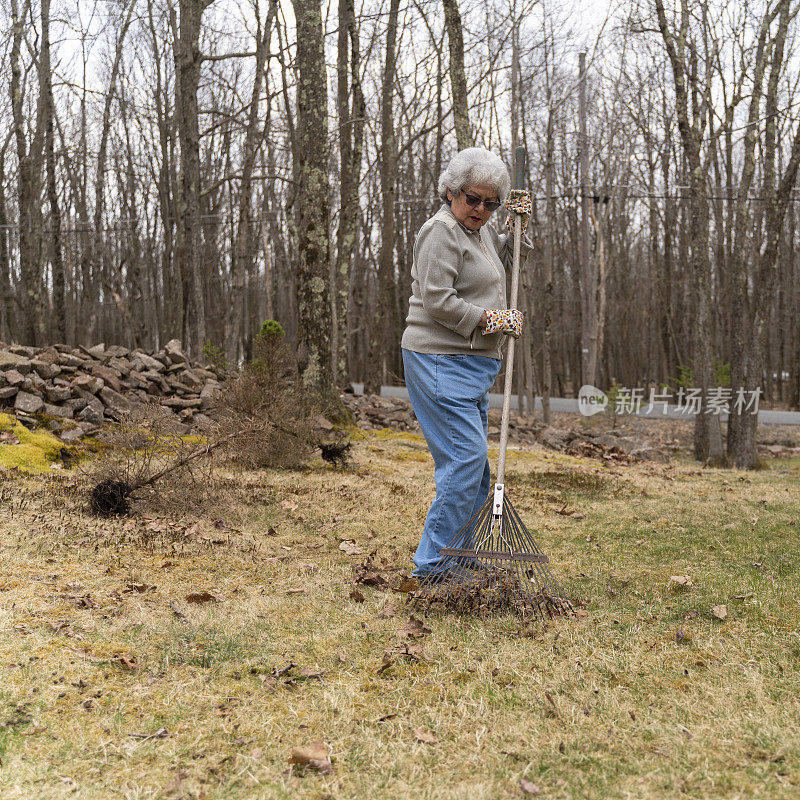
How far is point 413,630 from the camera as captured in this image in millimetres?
3342

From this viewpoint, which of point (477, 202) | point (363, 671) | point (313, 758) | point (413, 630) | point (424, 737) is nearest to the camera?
point (313, 758)

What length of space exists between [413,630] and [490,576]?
1.97ft

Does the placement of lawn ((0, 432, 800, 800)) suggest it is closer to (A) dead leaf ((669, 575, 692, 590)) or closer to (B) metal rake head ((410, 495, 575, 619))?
(A) dead leaf ((669, 575, 692, 590))

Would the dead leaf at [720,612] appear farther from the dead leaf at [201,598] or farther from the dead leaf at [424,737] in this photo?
the dead leaf at [201,598]

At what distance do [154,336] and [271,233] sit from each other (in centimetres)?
1116

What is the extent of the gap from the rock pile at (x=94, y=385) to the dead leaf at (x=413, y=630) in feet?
14.5

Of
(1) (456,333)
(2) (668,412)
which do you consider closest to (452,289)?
(1) (456,333)

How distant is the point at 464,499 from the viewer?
3803 millimetres

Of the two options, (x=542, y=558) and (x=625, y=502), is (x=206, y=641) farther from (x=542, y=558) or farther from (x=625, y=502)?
(x=625, y=502)

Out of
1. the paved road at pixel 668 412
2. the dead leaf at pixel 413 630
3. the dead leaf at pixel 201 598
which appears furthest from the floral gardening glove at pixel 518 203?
the paved road at pixel 668 412

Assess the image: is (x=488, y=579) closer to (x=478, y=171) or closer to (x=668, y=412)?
(x=478, y=171)

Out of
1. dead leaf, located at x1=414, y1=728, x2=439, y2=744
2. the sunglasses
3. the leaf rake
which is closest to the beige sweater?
the sunglasses

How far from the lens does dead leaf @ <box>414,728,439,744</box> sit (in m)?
2.40

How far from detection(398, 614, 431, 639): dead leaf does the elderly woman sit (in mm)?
391
